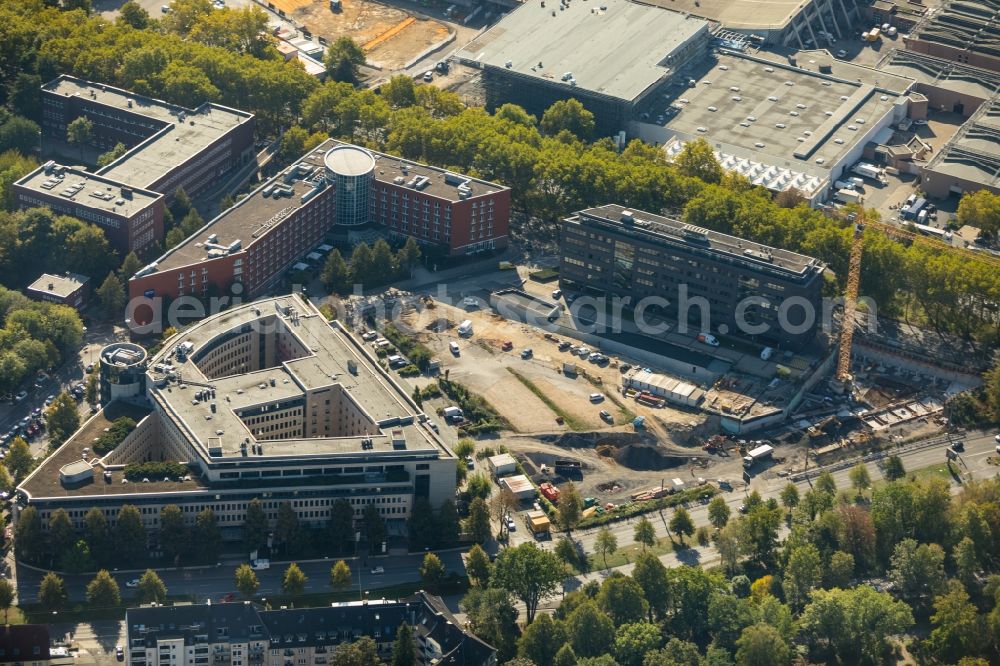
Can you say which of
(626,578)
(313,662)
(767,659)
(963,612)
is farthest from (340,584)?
(963,612)

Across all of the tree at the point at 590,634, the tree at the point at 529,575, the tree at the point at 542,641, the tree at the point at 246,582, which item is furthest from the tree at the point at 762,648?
the tree at the point at 246,582

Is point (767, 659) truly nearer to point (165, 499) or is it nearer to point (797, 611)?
point (797, 611)

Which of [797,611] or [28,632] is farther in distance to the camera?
[797,611]

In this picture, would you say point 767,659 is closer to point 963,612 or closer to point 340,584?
point 963,612

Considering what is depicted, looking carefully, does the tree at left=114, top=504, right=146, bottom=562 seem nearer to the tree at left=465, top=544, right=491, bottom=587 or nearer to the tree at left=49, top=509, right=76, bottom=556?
the tree at left=49, top=509, right=76, bottom=556

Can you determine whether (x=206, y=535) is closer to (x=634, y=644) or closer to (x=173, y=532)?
(x=173, y=532)

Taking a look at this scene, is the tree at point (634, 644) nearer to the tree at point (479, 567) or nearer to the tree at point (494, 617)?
the tree at point (494, 617)

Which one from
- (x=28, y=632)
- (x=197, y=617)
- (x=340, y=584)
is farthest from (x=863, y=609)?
(x=28, y=632)

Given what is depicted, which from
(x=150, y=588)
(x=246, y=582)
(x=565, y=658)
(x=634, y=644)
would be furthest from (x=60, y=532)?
(x=634, y=644)
